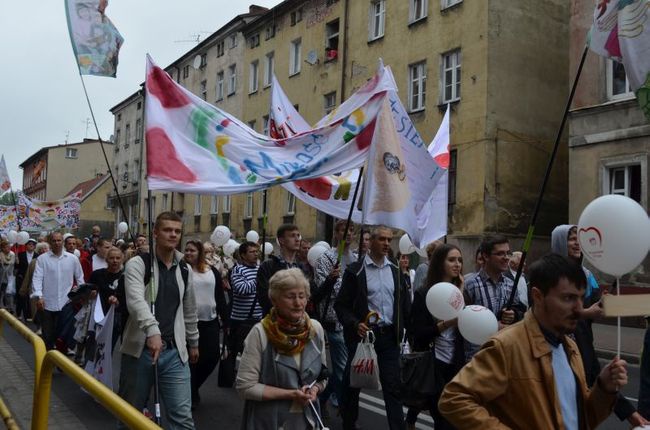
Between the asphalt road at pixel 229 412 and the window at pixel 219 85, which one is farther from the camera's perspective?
the window at pixel 219 85

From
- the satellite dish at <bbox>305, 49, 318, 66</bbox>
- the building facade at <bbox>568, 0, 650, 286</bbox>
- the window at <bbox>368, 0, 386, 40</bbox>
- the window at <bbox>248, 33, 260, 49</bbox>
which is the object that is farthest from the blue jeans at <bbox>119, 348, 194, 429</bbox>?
the window at <bbox>248, 33, 260, 49</bbox>

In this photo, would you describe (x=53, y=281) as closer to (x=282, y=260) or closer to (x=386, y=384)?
(x=282, y=260)

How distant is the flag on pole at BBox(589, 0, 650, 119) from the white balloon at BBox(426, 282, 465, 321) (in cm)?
172

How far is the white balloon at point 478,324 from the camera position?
14.8 feet

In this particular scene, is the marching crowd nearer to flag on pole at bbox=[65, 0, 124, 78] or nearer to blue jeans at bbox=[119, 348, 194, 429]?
blue jeans at bbox=[119, 348, 194, 429]

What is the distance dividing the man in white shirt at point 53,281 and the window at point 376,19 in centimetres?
1878

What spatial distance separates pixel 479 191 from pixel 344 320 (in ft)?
53.3

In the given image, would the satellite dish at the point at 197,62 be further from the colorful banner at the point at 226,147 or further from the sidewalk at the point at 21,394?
the sidewalk at the point at 21,394

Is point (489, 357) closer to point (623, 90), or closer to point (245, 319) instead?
point (245, 319)

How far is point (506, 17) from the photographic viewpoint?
866 inches

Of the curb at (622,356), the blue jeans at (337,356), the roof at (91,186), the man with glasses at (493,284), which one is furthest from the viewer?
the roof at (91,186)

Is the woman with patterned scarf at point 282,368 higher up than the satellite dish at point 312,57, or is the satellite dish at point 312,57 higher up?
the satellite dish at point 312,57

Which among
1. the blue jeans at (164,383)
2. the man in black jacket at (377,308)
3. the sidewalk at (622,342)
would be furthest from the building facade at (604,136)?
the blue jeans at (164,383)

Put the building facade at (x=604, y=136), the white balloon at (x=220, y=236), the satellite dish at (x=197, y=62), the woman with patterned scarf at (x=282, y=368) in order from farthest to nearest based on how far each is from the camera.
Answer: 1. the satellite dish at (x=197, y=62)
2. the building facade at (x=604, y=136)
3. the white balloon at (x=220, y=236)
4. the woman with patterned scarf at (x=282, y=368)
